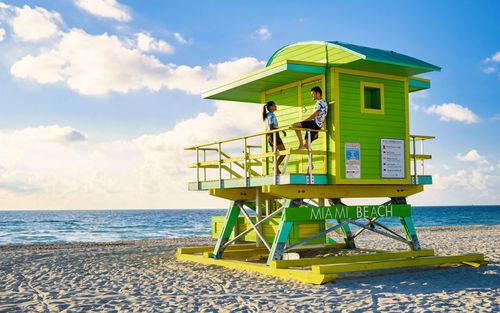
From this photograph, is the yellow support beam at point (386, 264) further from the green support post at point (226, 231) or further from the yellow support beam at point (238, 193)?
the green support post at point (226, 231)

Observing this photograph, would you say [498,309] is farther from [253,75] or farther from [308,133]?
[253,75]

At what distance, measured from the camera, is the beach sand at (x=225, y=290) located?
901 centimetres

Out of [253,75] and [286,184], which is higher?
[253,75]

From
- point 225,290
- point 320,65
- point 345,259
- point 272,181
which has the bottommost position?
point 225,290

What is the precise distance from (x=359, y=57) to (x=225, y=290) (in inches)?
230

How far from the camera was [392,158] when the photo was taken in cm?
1323

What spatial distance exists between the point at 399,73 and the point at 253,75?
145 inches

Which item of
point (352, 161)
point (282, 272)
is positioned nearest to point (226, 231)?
point (282, 272)

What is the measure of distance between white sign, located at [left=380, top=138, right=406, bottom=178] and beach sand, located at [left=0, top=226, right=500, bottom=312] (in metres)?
2.39

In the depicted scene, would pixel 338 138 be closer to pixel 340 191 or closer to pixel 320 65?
pixel 340 191

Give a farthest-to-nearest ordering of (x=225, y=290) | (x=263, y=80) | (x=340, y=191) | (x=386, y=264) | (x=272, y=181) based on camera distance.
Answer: (x=263, y=80)
(x=340, y=191)
(x=386, y=264)
(x=272, y=181)
(x=225, y=290)

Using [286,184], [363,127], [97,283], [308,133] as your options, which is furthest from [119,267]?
[363,127]

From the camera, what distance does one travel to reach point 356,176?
12516 millimetres

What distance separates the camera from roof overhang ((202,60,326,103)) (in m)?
12.2
